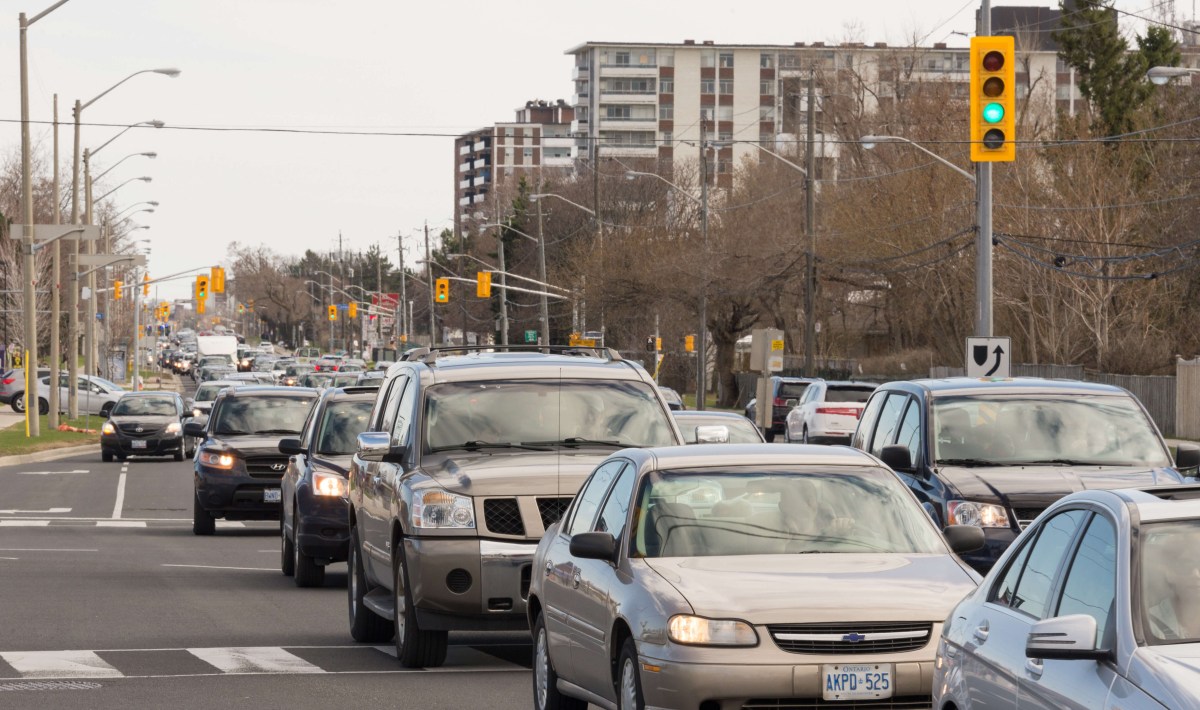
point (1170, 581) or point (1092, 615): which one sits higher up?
point (1170, 581)

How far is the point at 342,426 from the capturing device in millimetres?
17938

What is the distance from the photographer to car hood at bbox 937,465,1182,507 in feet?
40.6

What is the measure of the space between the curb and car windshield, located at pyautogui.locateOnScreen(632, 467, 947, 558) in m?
35.6

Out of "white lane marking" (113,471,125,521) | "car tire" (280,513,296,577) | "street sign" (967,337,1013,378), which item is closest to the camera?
"car tire" (280,513,296,577)

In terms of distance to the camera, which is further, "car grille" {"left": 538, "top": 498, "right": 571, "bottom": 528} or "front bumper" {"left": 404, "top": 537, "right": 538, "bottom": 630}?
"car grille" {"left": 538, "top": 498, "right": 571, "bottom": 528}

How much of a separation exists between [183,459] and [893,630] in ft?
127

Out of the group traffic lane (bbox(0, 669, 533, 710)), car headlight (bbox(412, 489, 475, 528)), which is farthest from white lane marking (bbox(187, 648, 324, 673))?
car headlight (bbox(412, 489, 475, 528))

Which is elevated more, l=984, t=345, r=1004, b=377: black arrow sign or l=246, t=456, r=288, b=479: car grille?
l=984, t=345, r=1004, b=377: black arrow sign

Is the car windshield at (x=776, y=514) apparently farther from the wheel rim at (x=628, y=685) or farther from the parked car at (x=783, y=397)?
the parked car at (x=783, y=397)

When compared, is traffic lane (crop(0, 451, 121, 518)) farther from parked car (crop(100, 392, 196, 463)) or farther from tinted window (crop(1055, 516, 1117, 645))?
tinted window (crop(1055, 516, 1117, 645))

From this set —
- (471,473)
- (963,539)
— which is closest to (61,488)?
(471,473)

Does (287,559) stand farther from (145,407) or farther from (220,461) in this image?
(145,407)

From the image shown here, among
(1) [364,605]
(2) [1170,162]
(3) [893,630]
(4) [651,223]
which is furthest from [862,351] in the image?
(3) [893,630]

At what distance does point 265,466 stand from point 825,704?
15716 mm
